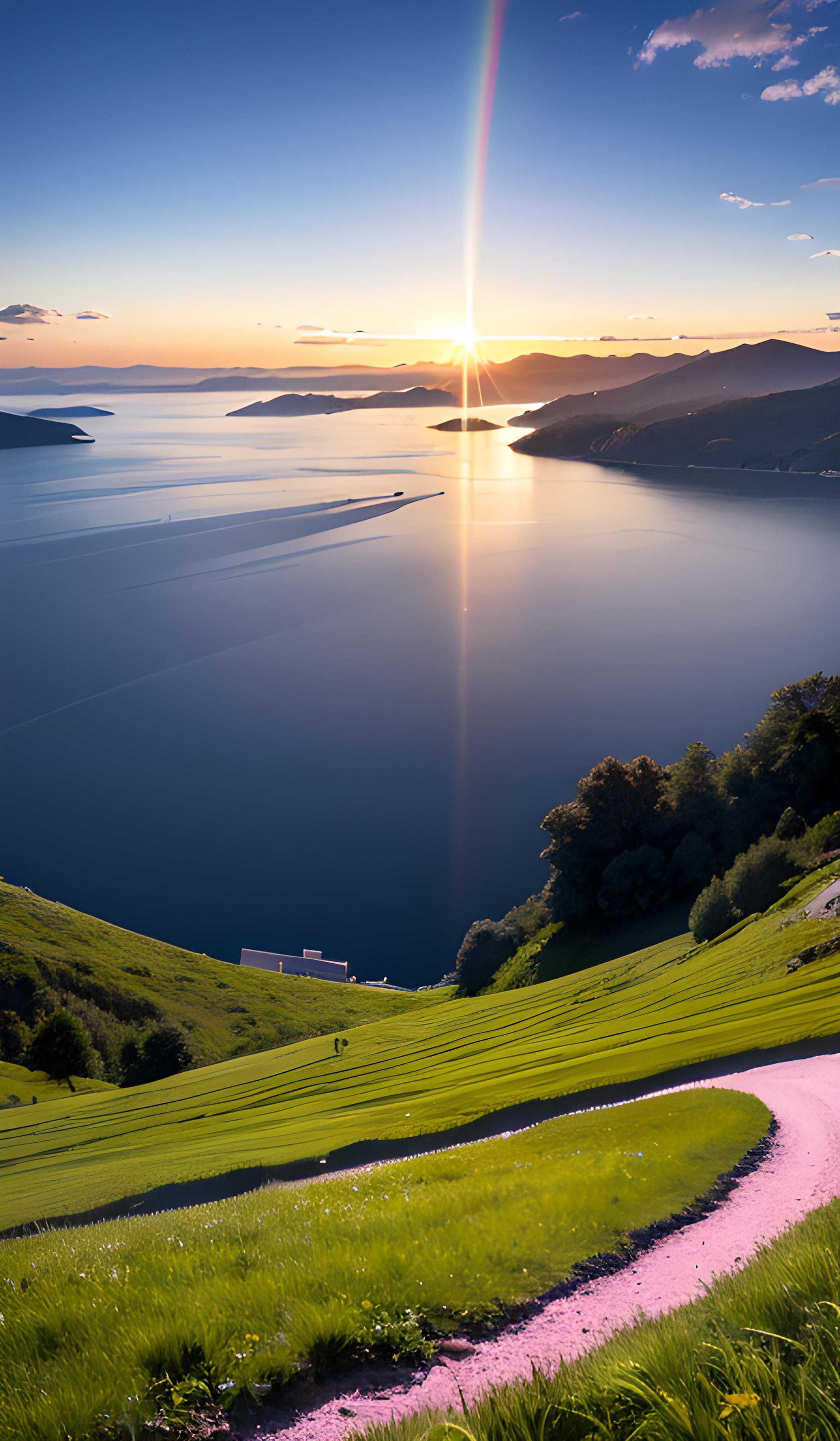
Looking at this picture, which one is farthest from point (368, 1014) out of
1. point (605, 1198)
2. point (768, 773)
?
point (605, 1198)

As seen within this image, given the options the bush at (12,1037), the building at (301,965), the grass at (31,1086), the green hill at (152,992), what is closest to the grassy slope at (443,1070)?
the grass at (31,1086)

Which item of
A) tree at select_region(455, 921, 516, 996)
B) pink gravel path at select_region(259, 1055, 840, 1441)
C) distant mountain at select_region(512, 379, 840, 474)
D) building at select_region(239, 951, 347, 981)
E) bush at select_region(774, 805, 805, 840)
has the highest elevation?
distant mountain at select_region(512, 379, 840, 474)

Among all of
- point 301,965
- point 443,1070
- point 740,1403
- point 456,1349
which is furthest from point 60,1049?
point 740,1403

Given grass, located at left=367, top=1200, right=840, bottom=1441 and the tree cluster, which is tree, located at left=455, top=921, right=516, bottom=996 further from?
grass, located at left=367, top=1200, right=840, bottom=1441

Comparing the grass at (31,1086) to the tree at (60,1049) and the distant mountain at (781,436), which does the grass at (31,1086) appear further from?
the distant mountain at (781,436)

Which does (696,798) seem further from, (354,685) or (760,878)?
(354,685)

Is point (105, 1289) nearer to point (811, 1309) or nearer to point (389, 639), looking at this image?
point (811, 1309)

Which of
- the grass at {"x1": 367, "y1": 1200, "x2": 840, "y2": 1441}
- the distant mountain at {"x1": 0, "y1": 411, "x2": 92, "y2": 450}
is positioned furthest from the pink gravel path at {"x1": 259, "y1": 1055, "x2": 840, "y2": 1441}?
the distant mountain at {"x1": 0, "y1": 411, "x2": 92, "y2": 450}
